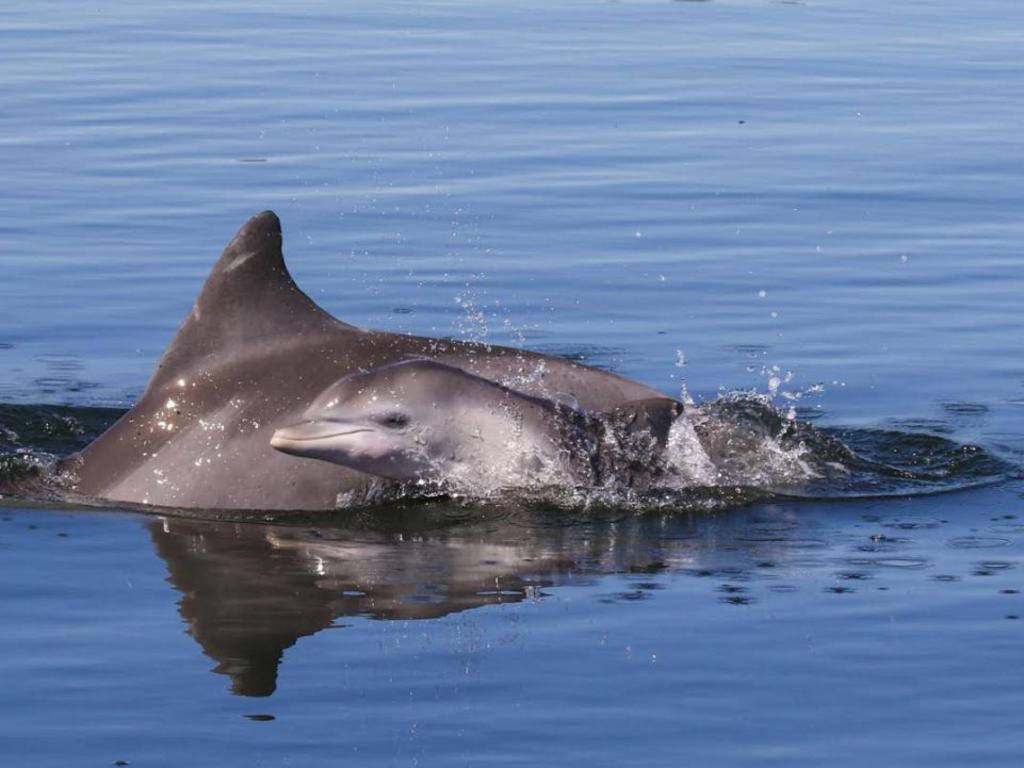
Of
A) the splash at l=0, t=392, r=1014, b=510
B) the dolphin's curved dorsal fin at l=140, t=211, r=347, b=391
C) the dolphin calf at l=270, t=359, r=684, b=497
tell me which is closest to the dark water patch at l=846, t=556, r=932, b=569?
the splash at l=0, t=392, r=1014, b=510

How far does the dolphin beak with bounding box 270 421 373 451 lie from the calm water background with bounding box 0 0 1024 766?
51 cm

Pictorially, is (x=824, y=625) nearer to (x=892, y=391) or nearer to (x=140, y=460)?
(x=140, y=460)

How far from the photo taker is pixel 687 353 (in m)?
18.9

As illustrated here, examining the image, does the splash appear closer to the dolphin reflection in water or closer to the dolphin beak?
the dolphin reflection in water

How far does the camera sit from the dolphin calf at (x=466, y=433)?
1384 centimetres

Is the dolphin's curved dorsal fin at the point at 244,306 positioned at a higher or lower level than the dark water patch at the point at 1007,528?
higher

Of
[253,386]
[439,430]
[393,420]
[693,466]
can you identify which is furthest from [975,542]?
[253,386]

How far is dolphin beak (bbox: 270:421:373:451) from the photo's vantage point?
13.6 m

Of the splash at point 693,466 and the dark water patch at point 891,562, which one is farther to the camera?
the splash at point 693,466

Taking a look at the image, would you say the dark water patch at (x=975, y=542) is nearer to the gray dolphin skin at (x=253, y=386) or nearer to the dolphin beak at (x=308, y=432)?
the gray dolphin skin at (x=253, y=386)

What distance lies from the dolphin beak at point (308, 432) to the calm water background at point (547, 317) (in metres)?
0.51

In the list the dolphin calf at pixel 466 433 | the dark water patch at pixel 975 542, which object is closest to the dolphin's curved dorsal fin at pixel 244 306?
the dolphin calf at pixel 466 433

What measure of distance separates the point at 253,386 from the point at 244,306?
0.47 metres

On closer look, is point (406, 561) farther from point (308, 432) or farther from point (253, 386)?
point (253, 386)
